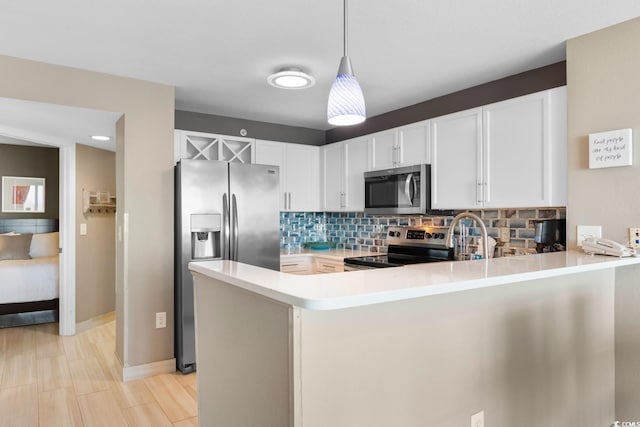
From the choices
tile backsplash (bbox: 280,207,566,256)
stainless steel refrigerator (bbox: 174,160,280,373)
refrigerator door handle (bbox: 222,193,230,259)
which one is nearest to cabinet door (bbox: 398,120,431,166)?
tile backsplash (bbox: 280,207,566,256)

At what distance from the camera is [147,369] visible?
312 centimetres

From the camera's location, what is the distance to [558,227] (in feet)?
8.64

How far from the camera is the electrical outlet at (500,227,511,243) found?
123 inches

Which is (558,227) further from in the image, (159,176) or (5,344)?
(5,344)

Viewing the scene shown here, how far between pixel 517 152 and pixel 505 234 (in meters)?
0.72

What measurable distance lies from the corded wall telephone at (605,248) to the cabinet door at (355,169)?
2.26m

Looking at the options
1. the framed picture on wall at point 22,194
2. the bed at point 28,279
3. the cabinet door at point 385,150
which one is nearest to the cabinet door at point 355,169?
the cabinet door at point 385,150

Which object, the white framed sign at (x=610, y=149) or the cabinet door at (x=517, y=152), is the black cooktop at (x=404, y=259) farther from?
the white framed sign at (x=610, y=149)

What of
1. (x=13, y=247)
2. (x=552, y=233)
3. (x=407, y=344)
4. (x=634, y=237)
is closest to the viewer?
(x=407, y=344)

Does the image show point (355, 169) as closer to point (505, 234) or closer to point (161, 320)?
point (505, 234)

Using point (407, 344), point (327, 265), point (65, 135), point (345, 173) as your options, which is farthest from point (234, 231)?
point (407, 344)

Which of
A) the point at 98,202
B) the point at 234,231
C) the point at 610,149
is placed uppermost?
the point at 610,149

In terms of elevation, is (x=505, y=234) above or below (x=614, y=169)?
below

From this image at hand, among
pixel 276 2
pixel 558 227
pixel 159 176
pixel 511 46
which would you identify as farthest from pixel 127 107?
pixel 558 227
